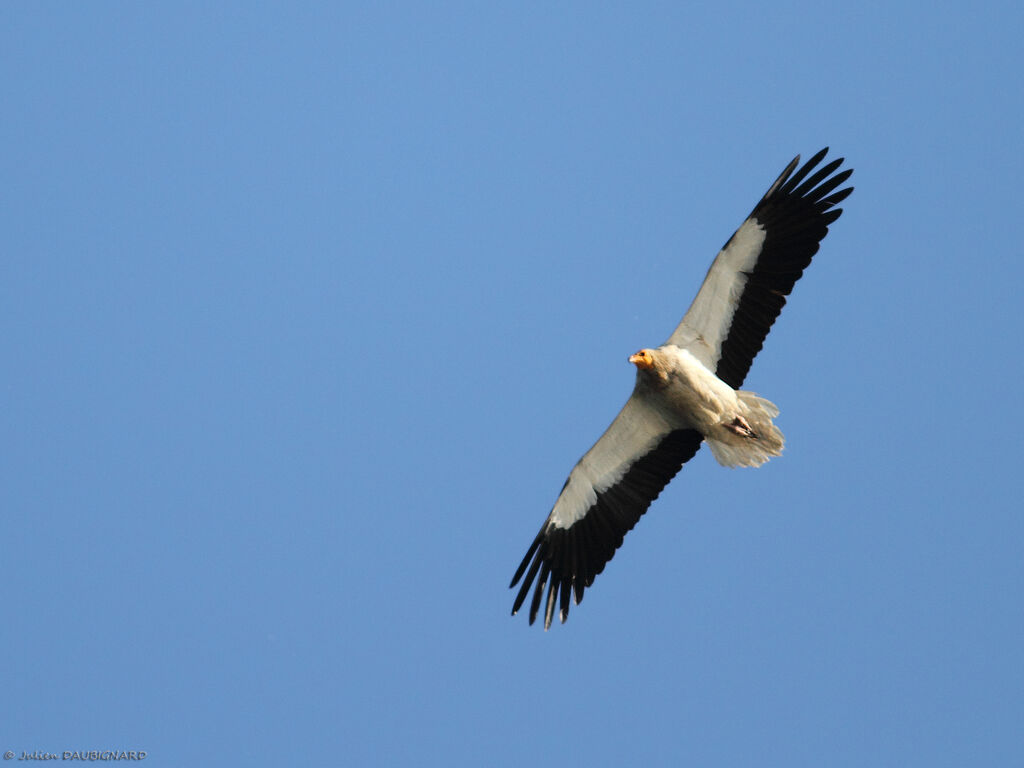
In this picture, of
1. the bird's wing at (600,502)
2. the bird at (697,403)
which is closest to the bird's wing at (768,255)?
the bird at (697,403)

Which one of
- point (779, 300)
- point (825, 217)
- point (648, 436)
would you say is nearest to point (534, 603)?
point (648, 436)

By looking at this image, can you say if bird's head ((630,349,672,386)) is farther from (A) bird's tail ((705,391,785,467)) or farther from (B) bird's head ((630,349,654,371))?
(A) bird's tail ((705,391,785,467))

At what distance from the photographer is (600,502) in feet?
44.4

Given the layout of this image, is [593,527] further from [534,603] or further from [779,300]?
[779,300]

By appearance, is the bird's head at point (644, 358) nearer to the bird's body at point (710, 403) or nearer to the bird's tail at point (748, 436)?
the bird's body at point (710, 403)

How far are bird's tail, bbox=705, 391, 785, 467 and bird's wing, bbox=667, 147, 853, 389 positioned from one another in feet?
1.81

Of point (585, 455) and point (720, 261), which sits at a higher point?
point (720, 261)

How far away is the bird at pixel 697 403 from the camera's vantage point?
12.7m

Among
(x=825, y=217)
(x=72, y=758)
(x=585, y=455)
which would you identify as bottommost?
(x=72, y=758)

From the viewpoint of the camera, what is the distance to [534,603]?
13.3 m

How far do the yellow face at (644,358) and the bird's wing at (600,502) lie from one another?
75 centimetres

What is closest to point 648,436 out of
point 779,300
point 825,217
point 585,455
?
point 585,455

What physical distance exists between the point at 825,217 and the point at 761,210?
0.64 metres

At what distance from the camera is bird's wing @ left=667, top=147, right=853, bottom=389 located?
1273cm
